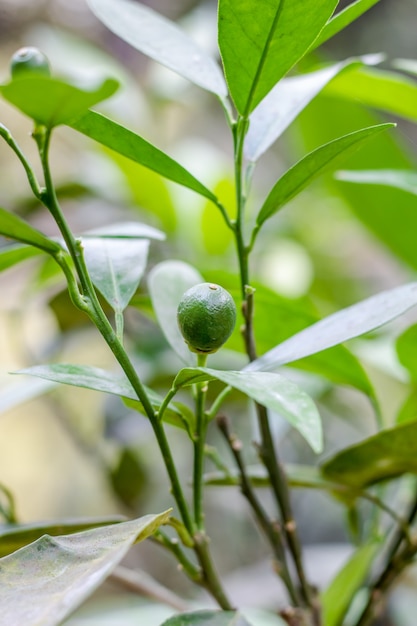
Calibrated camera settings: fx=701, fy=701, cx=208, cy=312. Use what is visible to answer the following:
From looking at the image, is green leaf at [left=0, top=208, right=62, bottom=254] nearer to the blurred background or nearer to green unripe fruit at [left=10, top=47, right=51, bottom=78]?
green unripe fruit at [left=10, top=47, right=51, bottom=78]

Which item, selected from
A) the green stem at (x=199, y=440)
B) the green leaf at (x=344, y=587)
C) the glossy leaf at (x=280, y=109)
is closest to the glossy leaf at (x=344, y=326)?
the green stem at (x=199, y=440)

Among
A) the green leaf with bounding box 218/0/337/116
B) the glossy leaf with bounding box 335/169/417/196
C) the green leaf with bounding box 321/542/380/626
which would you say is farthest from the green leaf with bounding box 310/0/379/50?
the green leaf with bounding box 321/542/380/626

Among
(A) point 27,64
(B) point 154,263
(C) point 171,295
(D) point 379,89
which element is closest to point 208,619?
(C) point 171,295

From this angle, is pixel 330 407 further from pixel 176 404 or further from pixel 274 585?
pixel 176 404

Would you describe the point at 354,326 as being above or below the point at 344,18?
below

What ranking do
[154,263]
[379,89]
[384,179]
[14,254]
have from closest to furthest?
[14,254]
[384,179]
[379,89]
[154,263]

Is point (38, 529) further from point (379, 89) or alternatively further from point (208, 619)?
point (379, 89)

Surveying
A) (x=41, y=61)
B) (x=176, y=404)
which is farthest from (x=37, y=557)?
(x=41, y=61)
